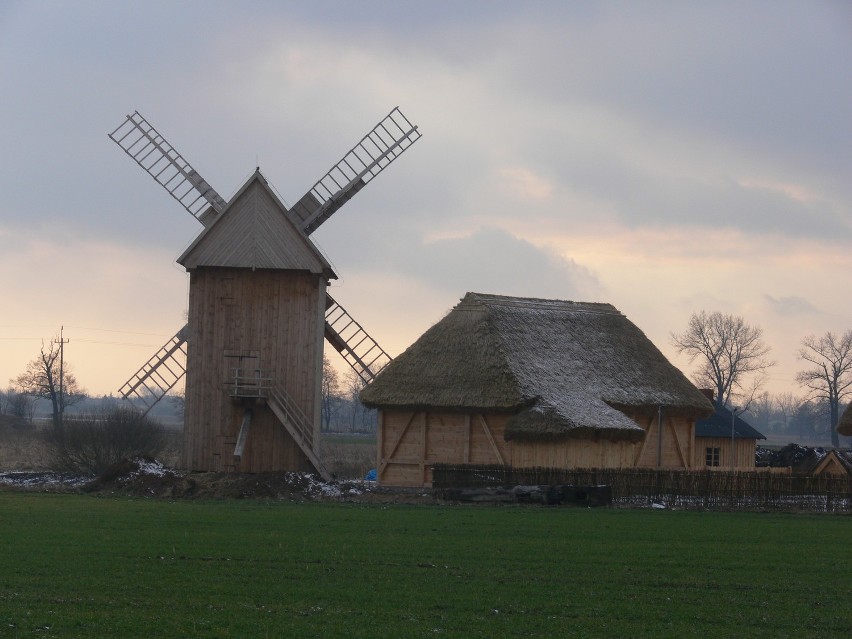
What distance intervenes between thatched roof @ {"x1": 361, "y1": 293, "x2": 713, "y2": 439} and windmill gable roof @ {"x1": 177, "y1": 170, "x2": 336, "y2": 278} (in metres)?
4.68

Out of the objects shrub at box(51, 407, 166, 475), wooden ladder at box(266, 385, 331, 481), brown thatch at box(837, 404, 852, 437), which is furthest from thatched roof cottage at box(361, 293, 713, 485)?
shrub at box(51, 407, 166, 475)

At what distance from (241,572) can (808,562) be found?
31.5ft

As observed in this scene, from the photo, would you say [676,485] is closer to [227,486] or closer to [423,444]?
[423,444]

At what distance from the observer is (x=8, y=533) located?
22.9m

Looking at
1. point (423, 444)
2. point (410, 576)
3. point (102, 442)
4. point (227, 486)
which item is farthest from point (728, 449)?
point (410, 576)

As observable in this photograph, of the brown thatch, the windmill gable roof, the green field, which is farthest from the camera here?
the brown thatch

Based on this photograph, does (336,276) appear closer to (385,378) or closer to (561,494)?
(385,378)

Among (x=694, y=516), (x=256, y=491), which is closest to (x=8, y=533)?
(x=256, y=491)

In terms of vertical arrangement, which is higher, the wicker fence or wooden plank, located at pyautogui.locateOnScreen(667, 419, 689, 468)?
wooden plank, located at pyautogui.locateOnScreen(667, 419, 689, 468)

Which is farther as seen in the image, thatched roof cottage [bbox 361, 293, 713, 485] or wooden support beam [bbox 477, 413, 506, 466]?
wooden support beam [bbox 477, 413, 506, 466]

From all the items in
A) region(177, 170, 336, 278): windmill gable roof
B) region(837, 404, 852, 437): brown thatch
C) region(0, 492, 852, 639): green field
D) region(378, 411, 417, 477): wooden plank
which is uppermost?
region(177, 170, 336, 278): windmill gable roof

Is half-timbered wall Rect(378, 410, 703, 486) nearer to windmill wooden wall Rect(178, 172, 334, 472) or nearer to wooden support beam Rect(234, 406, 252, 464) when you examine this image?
windmill wooden wall Rect(178, 172, 334, 472)

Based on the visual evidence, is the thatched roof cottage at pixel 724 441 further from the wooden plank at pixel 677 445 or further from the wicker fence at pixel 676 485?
the wicker fence at pixel 676 485

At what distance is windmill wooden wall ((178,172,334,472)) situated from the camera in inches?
1588
